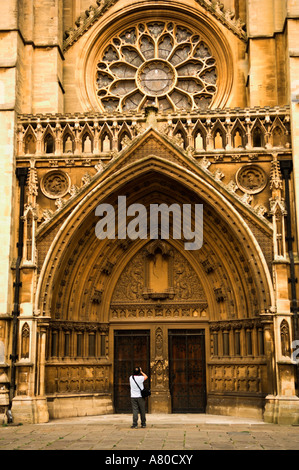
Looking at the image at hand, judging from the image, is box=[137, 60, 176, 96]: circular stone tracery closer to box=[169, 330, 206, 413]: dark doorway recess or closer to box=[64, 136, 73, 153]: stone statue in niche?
box=[64, 136, 73, 153]: stone statue in niche

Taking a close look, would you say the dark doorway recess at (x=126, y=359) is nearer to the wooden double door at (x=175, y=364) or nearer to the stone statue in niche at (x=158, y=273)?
the wooden double door at (x=175, y=364)

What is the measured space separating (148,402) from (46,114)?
350 inches

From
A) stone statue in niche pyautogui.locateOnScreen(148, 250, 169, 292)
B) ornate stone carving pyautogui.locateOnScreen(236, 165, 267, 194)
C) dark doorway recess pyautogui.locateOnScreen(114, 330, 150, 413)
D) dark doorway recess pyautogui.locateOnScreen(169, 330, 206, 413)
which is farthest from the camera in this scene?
stone statue in niche pyautogui.locateOnScreen(148, 250, 169, 292)

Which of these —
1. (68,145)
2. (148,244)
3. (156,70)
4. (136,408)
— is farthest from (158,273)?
(156,70)

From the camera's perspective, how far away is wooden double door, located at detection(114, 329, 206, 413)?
59.7ft

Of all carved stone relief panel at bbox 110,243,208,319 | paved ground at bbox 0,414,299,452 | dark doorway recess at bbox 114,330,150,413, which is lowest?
paved ground at bbox 0,414,299,452

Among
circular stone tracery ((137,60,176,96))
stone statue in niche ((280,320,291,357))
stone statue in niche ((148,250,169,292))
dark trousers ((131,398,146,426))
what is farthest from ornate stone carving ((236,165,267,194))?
dark trousers ((131,398,146,426))

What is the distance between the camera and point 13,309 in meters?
16.7

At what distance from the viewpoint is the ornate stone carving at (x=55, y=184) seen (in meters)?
17.8

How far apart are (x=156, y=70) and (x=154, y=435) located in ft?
43.3

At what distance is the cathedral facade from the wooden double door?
0.04 m

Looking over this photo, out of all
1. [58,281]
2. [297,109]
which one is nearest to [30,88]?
[58,281]

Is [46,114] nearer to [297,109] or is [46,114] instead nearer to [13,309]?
[13,309]

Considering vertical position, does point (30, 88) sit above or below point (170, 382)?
above
